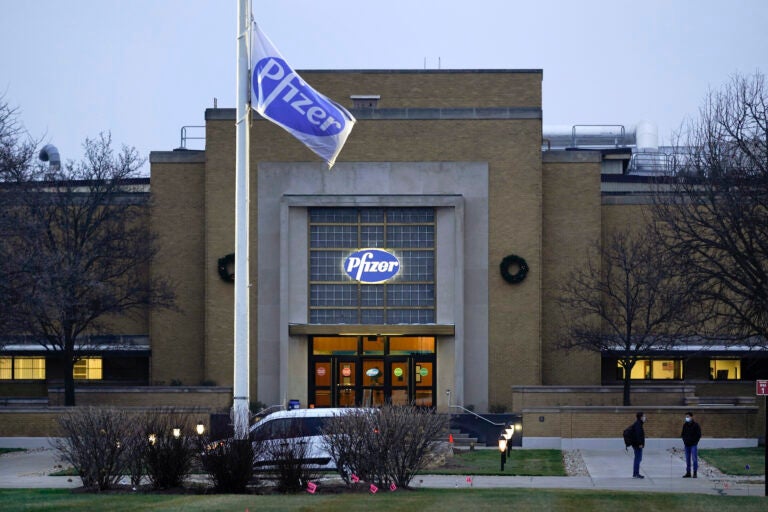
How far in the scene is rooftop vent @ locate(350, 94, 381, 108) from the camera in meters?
50.2

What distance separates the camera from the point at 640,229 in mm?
48188

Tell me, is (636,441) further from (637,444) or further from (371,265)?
(371,265)

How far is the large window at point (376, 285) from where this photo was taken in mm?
45875

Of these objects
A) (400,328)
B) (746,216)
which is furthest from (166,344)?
(746,216)

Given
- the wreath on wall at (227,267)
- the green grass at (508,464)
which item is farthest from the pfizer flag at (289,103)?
the wreath on wall at (227,267)

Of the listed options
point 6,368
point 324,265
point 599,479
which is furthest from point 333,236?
point 599,479

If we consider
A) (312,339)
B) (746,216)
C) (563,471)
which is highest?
(746,216)

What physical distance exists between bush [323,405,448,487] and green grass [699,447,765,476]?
9.89 m

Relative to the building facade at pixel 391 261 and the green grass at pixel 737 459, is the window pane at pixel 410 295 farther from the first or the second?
the green grass at pixel 737 459

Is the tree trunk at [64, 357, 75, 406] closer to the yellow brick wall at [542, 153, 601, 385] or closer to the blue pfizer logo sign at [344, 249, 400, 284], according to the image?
the blue pfizer logo sign at [344, 249, 400, 284]

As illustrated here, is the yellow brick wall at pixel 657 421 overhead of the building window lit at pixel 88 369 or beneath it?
beneath

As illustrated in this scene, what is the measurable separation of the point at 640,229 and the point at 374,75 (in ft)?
42.6

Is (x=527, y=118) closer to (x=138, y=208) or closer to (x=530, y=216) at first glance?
(x=530, y=216)

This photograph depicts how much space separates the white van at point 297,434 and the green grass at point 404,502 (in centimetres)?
167
